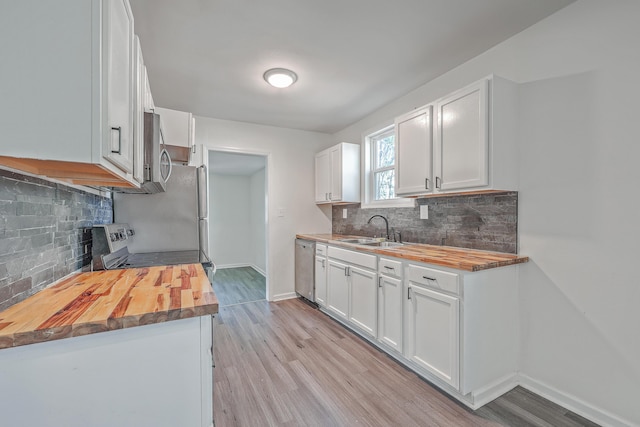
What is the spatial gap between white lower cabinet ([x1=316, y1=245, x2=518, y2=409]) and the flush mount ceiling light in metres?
Answer: 1.77

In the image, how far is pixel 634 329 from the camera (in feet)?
4.85

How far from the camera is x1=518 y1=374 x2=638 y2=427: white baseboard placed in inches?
60.4

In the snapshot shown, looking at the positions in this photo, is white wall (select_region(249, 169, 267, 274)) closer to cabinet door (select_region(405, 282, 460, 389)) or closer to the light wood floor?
the light wood floor

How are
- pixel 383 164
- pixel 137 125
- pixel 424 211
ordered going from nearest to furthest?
pixel 137 125 < pixel 424 211 < pixel 383 164

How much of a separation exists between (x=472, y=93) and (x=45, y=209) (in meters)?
2.47

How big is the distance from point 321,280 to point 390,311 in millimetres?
1179

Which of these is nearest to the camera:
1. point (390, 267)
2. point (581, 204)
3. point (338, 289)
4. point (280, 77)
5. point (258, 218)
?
point (581, 204)

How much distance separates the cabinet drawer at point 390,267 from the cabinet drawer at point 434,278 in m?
0.10

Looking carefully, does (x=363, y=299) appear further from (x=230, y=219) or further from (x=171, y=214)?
(x=230, y=219)

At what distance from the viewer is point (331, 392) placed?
1879mm

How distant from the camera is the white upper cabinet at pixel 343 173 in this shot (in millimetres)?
3555

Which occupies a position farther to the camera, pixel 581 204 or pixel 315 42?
pixel 315 42

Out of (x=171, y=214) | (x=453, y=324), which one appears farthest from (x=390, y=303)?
(x=171, y=214)

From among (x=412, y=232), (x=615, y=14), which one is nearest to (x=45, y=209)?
(x=412, y=232)
